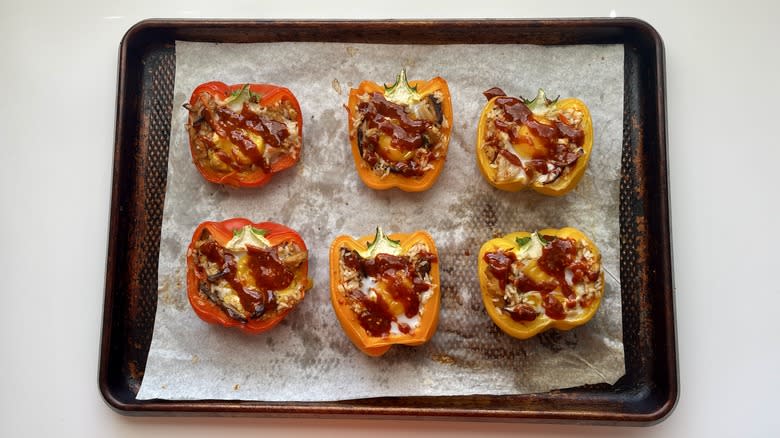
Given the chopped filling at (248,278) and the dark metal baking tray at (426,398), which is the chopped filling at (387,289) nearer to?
the chopped filling at (248,278)

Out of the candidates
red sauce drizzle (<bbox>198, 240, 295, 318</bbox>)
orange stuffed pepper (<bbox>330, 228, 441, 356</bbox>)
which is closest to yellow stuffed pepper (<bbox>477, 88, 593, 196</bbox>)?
orange stuffed pepper (<bbox>330, 228, 441, 356</bbox>)

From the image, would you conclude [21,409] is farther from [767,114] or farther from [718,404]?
[767,114]

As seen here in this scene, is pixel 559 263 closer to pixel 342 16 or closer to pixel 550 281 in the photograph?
pixel 550 281

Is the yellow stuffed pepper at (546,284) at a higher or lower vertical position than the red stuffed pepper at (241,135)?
lower

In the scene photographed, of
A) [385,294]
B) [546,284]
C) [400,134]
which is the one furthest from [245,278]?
[546,284]

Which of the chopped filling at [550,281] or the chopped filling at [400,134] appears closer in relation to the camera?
the chopped filling at [550,281]

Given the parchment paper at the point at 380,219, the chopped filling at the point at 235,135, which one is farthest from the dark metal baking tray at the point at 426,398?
the chopped filling at the point at 235,135
